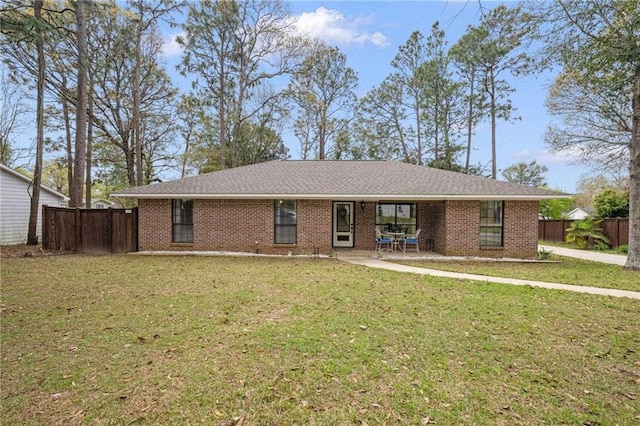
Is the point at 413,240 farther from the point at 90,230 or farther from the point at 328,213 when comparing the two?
the point at 90,230

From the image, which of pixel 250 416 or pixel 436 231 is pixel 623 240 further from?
pixel 250 416

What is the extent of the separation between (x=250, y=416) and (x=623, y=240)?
19859 mm

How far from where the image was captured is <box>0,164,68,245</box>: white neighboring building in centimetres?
1406

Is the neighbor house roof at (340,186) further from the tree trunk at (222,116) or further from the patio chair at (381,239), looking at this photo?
the tree trunk at (222,116)

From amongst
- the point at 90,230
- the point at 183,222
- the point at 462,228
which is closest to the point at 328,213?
the point at 462,228

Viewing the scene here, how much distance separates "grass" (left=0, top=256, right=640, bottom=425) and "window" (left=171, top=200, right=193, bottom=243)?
5547 mm

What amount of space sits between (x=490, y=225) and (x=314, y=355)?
10350 mm

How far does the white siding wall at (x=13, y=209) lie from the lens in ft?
46.2

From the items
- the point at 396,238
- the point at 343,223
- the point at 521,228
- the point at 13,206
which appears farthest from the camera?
the point at 13,206

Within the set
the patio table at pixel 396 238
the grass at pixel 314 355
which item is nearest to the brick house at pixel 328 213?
the patio table at pixel 396 238

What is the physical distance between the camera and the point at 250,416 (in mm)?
2602

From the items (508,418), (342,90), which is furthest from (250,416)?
(342,90)

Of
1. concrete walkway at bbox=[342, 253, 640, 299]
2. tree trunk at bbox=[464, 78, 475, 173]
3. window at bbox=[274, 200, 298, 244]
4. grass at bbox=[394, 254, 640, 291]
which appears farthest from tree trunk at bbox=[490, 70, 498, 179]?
window at bbox=[274, 200, 298, 244]

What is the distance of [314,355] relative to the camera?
11.8 feet
